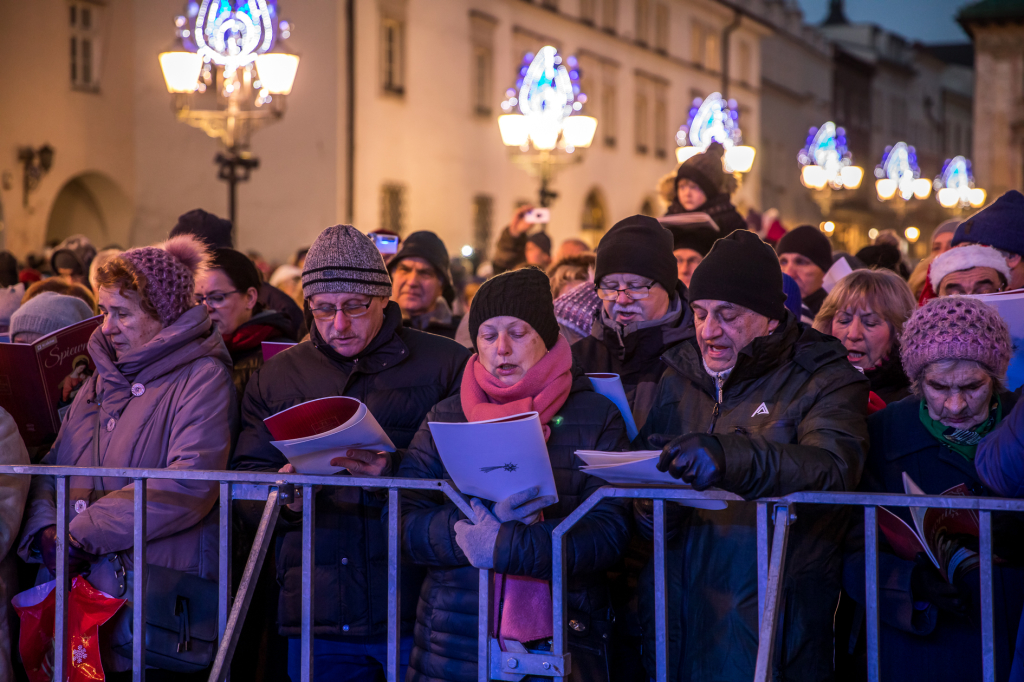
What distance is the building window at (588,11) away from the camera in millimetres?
31309

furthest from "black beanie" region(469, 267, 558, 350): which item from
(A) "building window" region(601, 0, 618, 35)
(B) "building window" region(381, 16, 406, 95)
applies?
(A) "building window" region(601, 0, 618, 35)

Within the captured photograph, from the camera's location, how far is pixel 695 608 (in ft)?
11.8

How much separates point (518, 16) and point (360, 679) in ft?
84.8

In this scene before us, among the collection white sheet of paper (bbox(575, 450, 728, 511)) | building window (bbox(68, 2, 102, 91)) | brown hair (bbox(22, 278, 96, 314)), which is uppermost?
building window (bbox(68, 2, 102, 91))

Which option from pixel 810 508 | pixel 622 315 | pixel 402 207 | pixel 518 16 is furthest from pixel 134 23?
pixel 810 508

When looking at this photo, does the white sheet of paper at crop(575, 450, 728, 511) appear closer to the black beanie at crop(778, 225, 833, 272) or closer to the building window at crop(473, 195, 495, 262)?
the black beanie at crop(778, 225, 833, 272)

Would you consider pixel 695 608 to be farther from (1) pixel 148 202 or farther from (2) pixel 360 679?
(1) pixel 148 202

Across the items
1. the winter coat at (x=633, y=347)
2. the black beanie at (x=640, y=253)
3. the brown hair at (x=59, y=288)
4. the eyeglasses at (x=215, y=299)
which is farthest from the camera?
the brown hair at (x=59, y=288)

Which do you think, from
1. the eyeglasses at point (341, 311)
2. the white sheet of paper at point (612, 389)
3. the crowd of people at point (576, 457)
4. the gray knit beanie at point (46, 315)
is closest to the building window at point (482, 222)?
the gray knit beanie at point (46, 315)

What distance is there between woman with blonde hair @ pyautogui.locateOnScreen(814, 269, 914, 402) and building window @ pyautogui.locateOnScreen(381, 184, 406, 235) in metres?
19.1

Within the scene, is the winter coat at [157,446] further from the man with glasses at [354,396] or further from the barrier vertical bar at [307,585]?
the barrier vertical bar at [307,585]

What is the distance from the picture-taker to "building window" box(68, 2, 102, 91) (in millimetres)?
19859

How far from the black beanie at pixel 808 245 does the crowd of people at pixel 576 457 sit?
2782mm

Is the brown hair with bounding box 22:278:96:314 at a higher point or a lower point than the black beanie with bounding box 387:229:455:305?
lower
